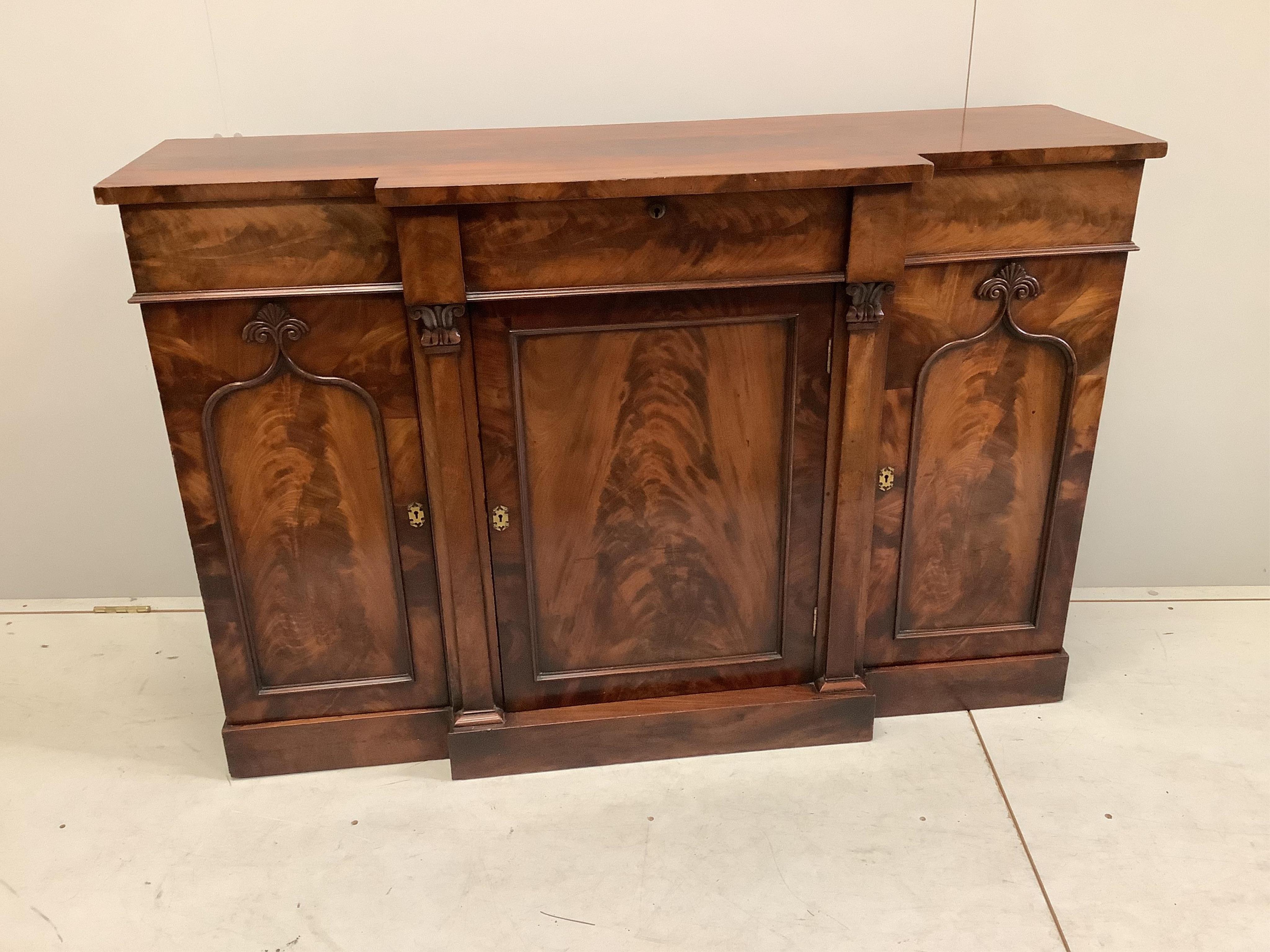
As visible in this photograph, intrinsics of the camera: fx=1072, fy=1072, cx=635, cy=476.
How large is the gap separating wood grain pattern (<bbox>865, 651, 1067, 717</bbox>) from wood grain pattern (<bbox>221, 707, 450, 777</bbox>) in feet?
2.94

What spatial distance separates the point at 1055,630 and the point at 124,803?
1883 mm

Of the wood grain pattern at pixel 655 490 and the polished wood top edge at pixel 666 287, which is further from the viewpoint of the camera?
the wood grain pattern at pixel 655 490

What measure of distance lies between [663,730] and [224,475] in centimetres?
95

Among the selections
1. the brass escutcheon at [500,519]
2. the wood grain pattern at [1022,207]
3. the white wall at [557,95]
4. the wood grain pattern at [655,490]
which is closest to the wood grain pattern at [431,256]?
the wood grain pattern at [655,490]

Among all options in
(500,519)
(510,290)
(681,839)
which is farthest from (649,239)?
(681,839)

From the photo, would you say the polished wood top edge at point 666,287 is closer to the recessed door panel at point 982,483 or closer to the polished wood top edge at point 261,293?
the polished wood top edge at point 261,293

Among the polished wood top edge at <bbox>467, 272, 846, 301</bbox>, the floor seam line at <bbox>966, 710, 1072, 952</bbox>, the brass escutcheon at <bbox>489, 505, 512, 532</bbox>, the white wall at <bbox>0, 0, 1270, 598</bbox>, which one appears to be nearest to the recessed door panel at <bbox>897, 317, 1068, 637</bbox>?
→ the floor seam line at <bbox>966, 710, 1072, 952</bbox>

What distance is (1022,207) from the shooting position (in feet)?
6.06

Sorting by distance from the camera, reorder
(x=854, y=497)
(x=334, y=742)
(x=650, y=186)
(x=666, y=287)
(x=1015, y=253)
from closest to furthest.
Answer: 1. (x=650, y=186)
2. (x=666, y=287)
3. (x=1015, y=253)
4. (x=854, y=497)
5. (x=334, y=742)

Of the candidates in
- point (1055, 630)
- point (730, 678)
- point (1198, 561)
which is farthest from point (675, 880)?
point (1198, 561)

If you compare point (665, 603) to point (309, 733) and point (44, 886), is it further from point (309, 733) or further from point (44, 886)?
point (44, 886)

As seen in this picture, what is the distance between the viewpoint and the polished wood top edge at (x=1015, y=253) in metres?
1.86

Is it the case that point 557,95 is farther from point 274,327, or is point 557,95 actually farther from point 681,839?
point 681,839

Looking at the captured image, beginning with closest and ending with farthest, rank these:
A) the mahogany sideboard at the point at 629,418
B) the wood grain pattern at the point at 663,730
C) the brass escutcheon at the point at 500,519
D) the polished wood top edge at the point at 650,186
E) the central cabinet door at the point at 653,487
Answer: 1. the polished wood top edge at the point at 650,186
2. the mahogany sideboard at the point at 629,418
3. the central cabinet door at the point at 653,487
4. the brass escutcheon at the point at 500,519
5. the wood grain pattern at the point at 663,730
